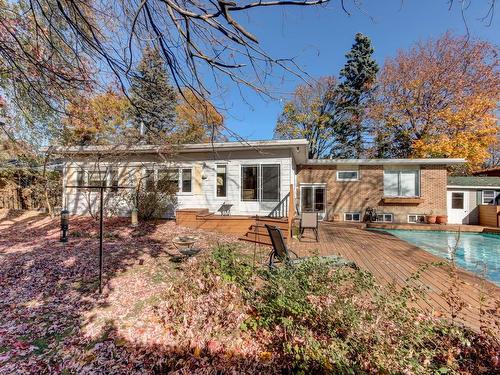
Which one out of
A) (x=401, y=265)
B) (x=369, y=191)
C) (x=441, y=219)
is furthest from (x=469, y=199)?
(x=401, y=265)

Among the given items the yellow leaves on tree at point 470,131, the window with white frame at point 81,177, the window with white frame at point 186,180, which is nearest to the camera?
the window with white frame at point 186,180

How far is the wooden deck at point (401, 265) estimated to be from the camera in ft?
10.8

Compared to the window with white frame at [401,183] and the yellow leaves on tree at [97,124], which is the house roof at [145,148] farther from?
the window with white frame at [401,183]

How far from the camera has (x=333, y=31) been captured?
3.23 m

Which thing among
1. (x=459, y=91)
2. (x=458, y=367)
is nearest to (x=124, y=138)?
(x=458, y=367)

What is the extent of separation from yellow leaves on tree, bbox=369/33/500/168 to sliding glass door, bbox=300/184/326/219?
25.1ft

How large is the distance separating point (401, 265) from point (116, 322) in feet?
18.0

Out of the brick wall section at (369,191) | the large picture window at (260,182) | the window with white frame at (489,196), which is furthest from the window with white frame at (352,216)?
the window with white frame at (489,196)

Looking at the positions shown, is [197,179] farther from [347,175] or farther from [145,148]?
[347,175]

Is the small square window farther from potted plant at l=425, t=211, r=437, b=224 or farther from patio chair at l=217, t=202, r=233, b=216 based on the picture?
patio chair at l=217, t=202, r=233, b=216

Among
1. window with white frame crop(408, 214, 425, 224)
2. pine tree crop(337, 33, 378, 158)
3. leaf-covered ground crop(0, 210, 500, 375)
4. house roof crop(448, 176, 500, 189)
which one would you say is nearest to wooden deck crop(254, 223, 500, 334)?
leaf-covered ground crop(0, 210, 500, 375)

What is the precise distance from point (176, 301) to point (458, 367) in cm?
284

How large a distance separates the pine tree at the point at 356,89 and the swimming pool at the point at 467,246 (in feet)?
32.9

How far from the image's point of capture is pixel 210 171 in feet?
32.3
